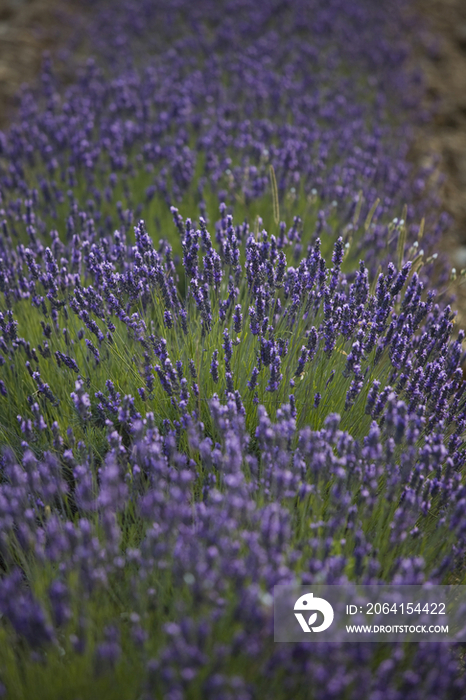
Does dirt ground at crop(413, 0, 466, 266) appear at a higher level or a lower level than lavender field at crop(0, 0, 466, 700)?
higher

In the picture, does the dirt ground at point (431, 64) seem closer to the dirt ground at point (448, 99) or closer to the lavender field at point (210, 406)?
the dirt ground at point (448, 99)

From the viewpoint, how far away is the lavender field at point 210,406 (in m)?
1.53

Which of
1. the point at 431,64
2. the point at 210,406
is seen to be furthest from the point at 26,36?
the point at 210,406

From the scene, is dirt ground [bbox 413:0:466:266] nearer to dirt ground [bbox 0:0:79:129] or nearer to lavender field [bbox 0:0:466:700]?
lavender field [bbox 0:0:466:700]

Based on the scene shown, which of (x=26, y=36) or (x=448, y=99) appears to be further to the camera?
(x=26, y=36)

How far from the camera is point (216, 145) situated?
4480mm

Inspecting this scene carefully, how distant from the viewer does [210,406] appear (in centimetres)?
228

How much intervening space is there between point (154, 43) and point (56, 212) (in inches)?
158

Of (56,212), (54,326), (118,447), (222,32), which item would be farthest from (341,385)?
(222,32)

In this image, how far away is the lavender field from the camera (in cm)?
153

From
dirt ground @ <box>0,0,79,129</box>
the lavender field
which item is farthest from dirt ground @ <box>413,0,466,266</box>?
dirt ground @ <box>0,0,79,129</box>

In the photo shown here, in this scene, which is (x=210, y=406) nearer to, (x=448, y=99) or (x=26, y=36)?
(x=448, y=99)

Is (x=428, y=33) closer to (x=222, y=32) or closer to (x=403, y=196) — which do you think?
(x=222, y=32)

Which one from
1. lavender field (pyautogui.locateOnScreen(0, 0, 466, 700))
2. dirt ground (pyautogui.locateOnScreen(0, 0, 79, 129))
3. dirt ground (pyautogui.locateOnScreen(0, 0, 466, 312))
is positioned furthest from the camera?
dirt ground (pyautogui.locateOnScreen(0, 0, 79, 129))
